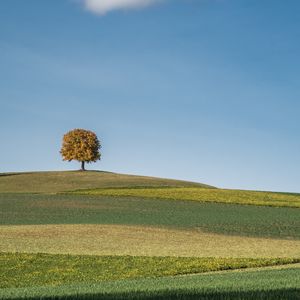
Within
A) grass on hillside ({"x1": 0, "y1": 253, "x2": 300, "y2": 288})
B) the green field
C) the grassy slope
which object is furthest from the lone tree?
grass on hillside ({"x1": 0, "y1": 253, "x2": 300, "y2": 288})

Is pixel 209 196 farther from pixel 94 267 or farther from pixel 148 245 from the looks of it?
pixel 94 267

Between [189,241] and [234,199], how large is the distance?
32.8 meters

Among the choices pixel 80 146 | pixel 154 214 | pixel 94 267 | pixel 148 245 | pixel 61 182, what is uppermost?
pixel 80 146

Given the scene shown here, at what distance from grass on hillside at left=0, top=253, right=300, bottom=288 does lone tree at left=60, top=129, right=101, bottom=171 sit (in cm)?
8830

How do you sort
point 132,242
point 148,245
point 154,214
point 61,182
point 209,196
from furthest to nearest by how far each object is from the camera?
point 61,182, point 209,196, point 154,214, point 132,242, point 148,245

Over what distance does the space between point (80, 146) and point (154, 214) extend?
66.0 meters

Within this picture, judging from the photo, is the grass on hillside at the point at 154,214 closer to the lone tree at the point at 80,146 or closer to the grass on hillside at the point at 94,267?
the grass on hillside at the point at 94,267

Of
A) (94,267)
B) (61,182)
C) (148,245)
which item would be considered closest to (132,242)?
(148,245)

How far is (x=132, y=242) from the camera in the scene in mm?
34656

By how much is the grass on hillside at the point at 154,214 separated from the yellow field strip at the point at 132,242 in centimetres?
333

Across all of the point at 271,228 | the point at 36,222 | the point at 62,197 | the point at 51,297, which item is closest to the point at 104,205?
the point at 62,197

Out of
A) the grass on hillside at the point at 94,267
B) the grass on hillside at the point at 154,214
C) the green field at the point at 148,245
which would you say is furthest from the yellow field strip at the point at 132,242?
the grass on hillside at the point at 154,214

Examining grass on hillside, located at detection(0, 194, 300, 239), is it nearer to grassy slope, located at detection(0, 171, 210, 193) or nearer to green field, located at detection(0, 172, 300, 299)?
green field, located at detection(0, 172, 300, 299)

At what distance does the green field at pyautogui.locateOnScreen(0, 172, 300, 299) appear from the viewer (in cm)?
1583
